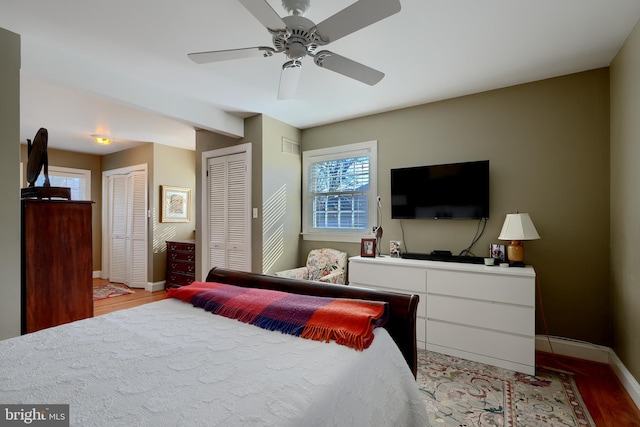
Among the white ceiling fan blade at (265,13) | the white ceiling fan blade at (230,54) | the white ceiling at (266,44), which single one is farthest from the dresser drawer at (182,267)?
the white ceiling fan blade at (265,13)

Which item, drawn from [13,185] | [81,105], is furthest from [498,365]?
[81,105]

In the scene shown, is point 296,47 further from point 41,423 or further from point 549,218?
point 549,218

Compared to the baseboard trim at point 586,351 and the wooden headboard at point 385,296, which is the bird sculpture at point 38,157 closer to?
the wooden headboard at point 385,296

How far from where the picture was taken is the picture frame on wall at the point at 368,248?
3.32 meters

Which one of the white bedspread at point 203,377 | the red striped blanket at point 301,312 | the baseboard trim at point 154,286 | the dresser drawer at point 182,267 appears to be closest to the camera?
the white bedspread at point 203,377

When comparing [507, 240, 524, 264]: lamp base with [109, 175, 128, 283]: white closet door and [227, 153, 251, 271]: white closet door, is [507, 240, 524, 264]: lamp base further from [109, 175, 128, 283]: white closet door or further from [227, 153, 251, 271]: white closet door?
[109, 175, 128, 283]: white closet door

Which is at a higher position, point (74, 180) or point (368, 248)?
point (74, 180)

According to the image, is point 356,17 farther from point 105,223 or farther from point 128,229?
point 105,223

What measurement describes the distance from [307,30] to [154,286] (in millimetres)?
4984

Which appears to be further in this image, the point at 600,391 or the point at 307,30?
the point at 600,391

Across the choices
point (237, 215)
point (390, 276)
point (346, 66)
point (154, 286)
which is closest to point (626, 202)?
point (390, 276)

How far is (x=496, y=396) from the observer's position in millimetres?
2061

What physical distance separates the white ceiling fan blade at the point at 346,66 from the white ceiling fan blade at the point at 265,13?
12.1 inches

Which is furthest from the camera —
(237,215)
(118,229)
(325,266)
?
(118,229)
